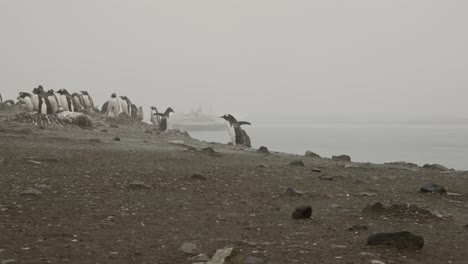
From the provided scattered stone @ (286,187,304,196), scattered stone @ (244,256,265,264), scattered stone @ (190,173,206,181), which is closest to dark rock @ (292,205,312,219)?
scattered stone @ (286,187,304,196)

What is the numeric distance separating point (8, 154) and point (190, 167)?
3.59 meters

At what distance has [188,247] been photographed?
4.40 metres

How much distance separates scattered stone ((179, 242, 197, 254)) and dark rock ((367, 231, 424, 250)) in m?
1.78

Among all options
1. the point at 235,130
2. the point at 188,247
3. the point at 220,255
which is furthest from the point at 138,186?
the point at 235,130

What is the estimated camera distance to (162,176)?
816cm

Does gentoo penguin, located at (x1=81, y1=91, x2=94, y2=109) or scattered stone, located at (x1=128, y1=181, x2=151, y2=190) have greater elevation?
gentoo penguin, located at (x1=81, y1=91, x2=94, y2=109)

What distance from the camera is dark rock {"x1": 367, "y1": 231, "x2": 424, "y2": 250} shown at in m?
4.52

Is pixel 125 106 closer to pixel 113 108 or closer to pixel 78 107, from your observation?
pixel 113 108

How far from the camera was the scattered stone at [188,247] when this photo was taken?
4.32 metres

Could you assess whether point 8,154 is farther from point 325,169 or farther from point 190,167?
point 325,169

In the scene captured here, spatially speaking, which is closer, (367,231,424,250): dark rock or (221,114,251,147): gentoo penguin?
(367,231,424,250): dark rock

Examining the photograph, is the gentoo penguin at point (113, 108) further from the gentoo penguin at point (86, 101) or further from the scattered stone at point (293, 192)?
the scattered stone at point (293, 192)

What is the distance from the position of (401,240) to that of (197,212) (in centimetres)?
254

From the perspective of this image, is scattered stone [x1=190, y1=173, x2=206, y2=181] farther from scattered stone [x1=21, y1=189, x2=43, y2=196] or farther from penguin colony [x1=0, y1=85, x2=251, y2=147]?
penguin colony [x1=0, y1=85, x2=251, y2=147]
